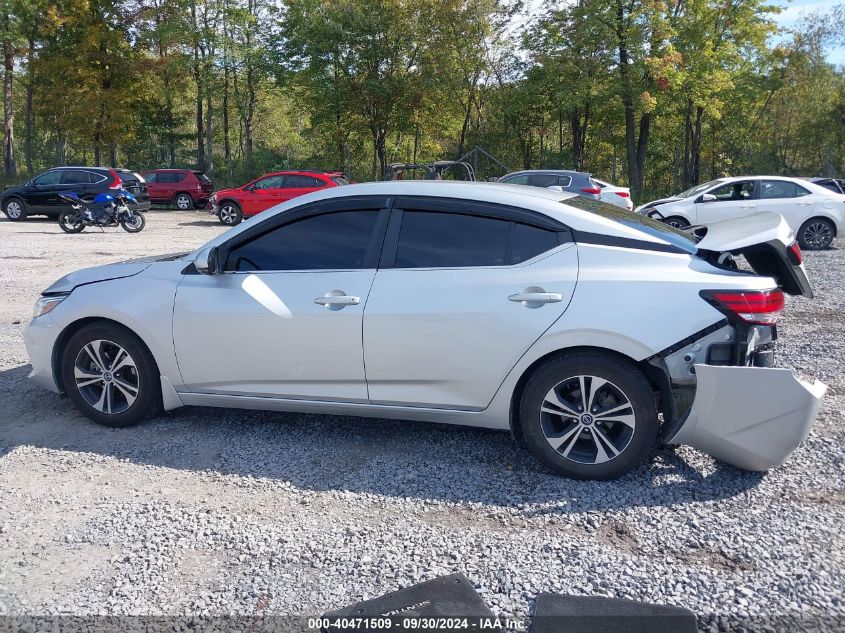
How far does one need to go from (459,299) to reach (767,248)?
1766 mm

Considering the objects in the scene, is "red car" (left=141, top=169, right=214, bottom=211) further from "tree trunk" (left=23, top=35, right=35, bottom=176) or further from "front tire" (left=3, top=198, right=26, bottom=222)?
"tree trunk" (left=23, top=35, right=35, bottom=176)

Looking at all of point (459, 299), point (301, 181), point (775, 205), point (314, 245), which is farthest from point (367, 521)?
point (301, 181)

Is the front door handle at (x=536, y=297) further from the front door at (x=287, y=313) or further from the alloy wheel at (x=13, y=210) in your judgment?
the alloy wheel at (x=13, y=210)

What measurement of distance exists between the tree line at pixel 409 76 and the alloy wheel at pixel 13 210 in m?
11.4

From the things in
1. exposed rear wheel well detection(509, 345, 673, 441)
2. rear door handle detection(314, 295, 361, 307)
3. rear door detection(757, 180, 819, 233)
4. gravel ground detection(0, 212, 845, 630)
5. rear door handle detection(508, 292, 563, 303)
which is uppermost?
rear door detection(757, 180, 819, 233)

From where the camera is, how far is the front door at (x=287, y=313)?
4.22 metres

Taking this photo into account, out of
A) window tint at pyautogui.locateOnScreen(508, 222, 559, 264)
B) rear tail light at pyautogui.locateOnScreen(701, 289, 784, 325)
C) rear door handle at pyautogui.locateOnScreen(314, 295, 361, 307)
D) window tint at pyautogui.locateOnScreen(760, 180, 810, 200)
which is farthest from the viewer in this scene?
window tint at pyautogui.locateOnScreen(760, 180, 810, 200)

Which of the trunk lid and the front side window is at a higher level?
the front side window

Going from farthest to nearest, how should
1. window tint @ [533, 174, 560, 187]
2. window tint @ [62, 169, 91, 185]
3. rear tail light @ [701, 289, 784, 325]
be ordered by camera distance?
1. window tint @ [62, 169, 91, 185]
2. window tint @ [533, 174, 560, 187]
3. rear tail light @ [701, 289, 784, 325]

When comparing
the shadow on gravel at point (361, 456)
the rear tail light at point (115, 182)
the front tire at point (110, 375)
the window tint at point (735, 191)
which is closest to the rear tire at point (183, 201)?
the rear tail light at point (115, 182)

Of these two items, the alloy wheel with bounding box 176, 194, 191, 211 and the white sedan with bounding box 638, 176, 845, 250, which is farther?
the alloy wheel with bounding box 176, 194, 191, 211

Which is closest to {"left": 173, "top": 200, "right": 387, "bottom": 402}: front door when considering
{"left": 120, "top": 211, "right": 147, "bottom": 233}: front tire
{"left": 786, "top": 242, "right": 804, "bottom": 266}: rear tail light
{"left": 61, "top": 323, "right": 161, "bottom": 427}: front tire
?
{"left": 61, "top": 323, "right": 161, "bottom": 427}: front tire

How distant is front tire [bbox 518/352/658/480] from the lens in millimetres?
3781

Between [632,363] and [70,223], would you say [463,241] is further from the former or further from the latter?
[70,223]
